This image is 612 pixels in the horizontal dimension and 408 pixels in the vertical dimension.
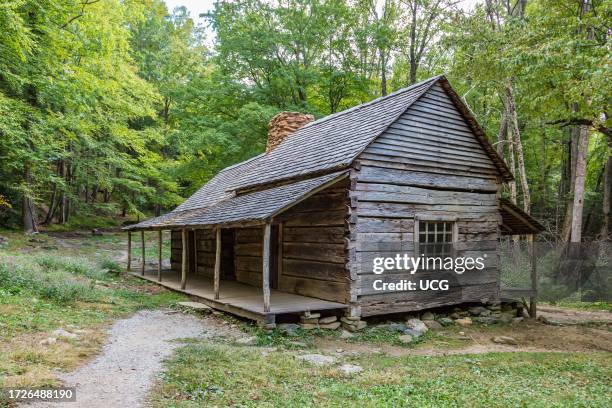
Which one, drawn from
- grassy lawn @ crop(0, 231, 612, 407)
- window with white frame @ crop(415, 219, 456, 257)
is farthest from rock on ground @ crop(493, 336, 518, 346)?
window with white frame @ crop(415, 219, 456, 257)

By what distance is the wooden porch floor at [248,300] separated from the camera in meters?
8.25

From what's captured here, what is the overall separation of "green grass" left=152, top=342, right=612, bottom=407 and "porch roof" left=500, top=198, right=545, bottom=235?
514 cm

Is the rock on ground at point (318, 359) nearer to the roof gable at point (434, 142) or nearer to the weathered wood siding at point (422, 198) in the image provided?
the weathered wood siding at point (422, 198)

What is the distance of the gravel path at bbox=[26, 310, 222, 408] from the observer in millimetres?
4430

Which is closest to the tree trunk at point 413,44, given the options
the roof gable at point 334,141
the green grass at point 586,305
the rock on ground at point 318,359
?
the roof gable at point 334,141

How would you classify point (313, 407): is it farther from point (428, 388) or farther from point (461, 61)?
point (461, 61)

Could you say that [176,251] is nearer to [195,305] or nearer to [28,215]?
[28,215]

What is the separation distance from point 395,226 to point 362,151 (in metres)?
1.93

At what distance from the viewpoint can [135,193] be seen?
27281mm

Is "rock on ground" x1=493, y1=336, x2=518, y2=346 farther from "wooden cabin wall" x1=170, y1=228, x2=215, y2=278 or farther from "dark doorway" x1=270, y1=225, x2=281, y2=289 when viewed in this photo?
"wooden cabin wall" x1=170, y1=228, x2=215, y2=278

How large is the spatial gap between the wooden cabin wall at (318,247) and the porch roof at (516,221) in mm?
5254

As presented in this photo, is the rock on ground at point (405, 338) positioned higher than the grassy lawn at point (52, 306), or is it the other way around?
the grassy lawn at point (52, 306)

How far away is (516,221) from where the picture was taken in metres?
12.0

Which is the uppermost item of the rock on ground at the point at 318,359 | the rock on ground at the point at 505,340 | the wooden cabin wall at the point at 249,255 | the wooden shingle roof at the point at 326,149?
the wooden shingle roof at the point at 326,149
